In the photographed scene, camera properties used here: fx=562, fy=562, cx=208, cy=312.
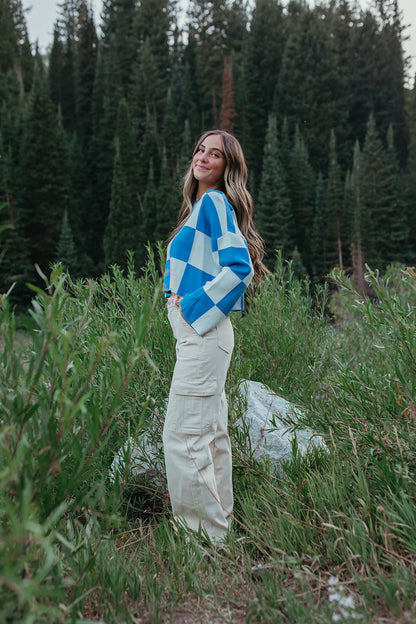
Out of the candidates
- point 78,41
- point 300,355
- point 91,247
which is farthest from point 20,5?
point 300,355

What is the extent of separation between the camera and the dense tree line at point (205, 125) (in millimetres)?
41906

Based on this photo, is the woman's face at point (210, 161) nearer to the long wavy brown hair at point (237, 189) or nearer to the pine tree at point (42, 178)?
the long wavy brown hair at point (237, 189)

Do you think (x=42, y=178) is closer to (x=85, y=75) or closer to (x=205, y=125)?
(x=205, y=125)

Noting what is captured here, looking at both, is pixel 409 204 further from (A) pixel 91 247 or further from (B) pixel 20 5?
(B) pixel 20 5

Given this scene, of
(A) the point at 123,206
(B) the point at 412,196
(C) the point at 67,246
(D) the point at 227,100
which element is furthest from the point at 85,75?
(B) the point at 412,196

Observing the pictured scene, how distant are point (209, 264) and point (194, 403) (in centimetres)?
64

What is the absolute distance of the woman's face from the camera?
2801 millimetres

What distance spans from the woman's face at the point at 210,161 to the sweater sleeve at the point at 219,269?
0.77ft

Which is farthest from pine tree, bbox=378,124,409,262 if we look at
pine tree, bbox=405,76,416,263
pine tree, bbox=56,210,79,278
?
pine tree, bbox=56,210,79,278

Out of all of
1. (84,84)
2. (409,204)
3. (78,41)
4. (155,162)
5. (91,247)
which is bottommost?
(91,247)

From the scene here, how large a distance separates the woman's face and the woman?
7.6 inches

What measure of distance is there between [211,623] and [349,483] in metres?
0.86

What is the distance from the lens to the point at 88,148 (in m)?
54.9

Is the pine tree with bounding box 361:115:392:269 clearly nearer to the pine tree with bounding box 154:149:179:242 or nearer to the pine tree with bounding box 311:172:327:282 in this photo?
the pine tree with bounding box 311:172:327:282
